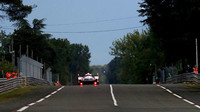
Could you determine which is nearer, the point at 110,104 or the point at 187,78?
the point at 110,104

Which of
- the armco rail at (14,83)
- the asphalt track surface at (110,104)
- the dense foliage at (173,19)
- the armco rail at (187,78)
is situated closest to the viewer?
the asphalt track surface at (110,104)

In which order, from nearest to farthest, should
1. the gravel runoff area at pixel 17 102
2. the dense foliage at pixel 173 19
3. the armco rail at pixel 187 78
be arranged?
1. the gravel runoff area at pixel 17 102
2. the armco rail at pixel 187 78
3. the dense foliage at pixel 173 19

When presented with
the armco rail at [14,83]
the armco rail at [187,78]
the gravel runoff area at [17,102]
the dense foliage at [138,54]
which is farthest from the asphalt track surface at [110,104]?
the dense foliage at [138,54]

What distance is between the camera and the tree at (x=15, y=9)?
3541 centimetres

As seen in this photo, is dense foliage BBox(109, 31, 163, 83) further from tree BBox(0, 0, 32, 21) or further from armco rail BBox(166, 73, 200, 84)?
tree BBox(0, 0, 32, 21)

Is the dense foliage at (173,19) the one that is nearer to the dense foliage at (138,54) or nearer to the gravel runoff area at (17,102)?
the gravel runoff area at (17,102)

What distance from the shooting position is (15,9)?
3628cm

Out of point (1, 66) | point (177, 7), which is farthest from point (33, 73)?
point (1, 66)

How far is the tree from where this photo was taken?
3541 centimetres

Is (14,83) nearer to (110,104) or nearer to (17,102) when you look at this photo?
(17,102)

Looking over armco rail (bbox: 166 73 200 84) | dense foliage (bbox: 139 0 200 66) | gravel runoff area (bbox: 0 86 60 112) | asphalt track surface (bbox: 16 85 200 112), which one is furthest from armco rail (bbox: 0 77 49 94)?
armco rail (bbox: 166 73 200 84)

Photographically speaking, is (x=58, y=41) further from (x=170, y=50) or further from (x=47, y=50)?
(x=170, y=50)

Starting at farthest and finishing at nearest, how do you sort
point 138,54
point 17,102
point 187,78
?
point 138,54, point 187,78, point 17,102

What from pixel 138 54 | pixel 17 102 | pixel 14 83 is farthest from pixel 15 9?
pixel 138 54
